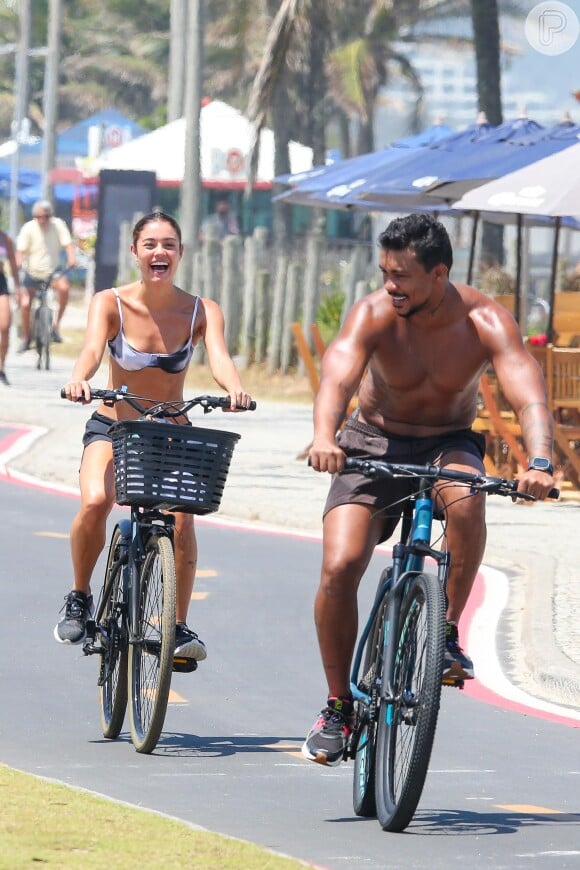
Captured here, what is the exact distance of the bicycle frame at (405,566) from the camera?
6410 mm

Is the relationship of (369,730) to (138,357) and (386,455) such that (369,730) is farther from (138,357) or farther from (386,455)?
(138,357)

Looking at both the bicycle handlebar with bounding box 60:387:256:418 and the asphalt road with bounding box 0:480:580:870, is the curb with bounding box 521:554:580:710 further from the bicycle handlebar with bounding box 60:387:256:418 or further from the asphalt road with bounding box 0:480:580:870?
the bicycle handlebar with bounding box 60:387:256:418

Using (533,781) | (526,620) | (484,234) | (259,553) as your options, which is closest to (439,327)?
(533,781)

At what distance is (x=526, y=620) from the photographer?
34.9 ft

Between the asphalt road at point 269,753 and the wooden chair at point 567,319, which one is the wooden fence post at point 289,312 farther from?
the asphalt road at point 269,753

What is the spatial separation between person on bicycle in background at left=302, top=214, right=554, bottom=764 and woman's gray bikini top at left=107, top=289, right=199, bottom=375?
4.87ft

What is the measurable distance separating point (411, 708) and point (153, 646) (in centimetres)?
150

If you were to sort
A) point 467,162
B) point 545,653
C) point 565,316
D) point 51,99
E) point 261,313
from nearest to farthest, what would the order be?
point 545,653
point 467,162
point 565,316
point 261,313
point 51,99

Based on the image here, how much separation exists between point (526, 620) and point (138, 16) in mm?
95231

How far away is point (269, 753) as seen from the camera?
25.3ft

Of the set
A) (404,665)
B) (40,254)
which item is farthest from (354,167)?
(404,665)

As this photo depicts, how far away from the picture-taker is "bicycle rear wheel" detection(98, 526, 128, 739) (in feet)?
25.5

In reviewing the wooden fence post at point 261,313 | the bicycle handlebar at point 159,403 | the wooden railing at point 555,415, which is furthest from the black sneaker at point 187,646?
the wooden fence post at point 261,313

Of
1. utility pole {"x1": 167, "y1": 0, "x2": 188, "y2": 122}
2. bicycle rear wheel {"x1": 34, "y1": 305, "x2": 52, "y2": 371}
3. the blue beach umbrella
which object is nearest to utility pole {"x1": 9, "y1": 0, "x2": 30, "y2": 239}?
utility pole {"x1": 167, "y1": 0, "x2": 188, "y2": 122}
